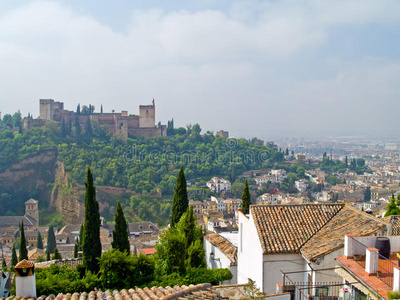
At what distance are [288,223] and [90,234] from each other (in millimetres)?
9988

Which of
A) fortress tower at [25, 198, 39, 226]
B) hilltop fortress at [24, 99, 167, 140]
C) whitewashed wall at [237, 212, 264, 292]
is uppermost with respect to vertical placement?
hilltop fortress at [24, 99, 167, 140]

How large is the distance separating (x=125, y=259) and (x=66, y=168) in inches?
2112

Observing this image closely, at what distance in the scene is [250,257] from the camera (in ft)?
31.6

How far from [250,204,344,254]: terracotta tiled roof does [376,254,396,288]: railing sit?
7.61ft

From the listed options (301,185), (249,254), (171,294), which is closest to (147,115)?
(301,185)

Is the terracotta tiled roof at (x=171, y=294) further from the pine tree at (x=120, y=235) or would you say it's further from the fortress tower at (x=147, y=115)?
the fortress tower at (x=147, y=115)

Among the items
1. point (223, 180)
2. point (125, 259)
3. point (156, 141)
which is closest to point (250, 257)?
point (125, 259)

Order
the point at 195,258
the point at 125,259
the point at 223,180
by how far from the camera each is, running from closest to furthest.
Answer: the point at 125,259
the point at 195,258
the point at 223,180

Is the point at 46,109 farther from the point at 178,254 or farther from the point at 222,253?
the point at 178,254

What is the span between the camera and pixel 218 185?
71.9 m

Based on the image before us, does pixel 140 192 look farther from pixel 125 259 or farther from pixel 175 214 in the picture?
pixel 125 259

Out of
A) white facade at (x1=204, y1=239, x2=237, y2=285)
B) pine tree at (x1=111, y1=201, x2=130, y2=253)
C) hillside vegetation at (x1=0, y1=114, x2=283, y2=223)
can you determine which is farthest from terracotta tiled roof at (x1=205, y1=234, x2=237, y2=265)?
hillside vegetation at (x1=0, y1=114, x2=283, y2=223)

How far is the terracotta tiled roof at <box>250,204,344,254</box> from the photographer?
8.77 metres

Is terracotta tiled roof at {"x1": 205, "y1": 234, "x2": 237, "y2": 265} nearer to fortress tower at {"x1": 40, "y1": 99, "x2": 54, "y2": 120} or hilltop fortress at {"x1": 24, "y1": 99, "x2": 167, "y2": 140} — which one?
hilltop fortress at {"x1": 24, "y1": 99, "x2": 167, "y2": 140}
